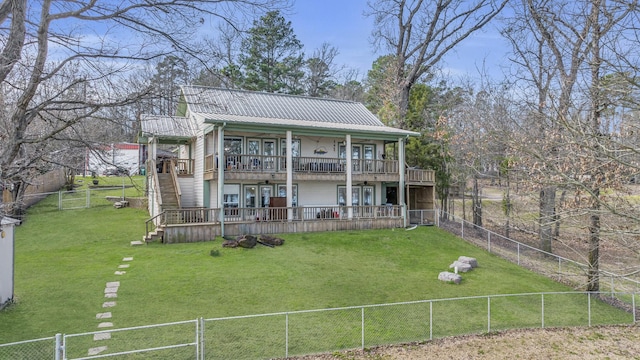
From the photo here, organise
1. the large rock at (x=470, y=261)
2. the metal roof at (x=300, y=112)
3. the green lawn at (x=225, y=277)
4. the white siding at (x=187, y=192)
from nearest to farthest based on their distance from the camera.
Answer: the green lawn at (x=225, y=277), the large rock at (x=470, y=261), the metal roof at (x=300, y=112), the white siding at (x=187, y=192)

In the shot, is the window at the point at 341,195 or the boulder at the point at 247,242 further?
the window at the point at 341,195

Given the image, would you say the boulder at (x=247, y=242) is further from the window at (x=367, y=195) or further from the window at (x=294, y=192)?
the window at (x=367, y=195)

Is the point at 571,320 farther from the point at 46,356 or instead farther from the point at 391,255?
the point at 46,356

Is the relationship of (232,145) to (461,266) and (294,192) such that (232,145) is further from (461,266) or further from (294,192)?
(461,266)

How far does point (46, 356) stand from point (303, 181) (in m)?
15.8

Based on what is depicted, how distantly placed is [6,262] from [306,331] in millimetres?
8087

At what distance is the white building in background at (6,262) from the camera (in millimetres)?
9875

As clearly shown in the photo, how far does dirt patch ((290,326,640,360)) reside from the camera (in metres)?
9.20

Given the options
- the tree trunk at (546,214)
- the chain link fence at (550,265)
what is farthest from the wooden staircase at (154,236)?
the chain link fence at (550,265)

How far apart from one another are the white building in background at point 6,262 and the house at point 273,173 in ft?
19.1

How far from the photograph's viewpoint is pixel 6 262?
404 inches

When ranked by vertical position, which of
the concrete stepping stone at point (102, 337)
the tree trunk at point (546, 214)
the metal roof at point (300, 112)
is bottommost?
the concrete stepping stone at point (102, 337)

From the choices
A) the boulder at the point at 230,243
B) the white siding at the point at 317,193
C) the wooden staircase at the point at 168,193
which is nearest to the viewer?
the boulder at the point at 230,243

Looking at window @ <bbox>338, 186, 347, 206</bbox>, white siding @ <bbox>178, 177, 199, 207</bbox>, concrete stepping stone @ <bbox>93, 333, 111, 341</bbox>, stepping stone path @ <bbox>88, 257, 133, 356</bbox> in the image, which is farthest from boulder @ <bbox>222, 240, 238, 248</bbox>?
window @ <bbox>338, 186, 347, 206</bbox>
